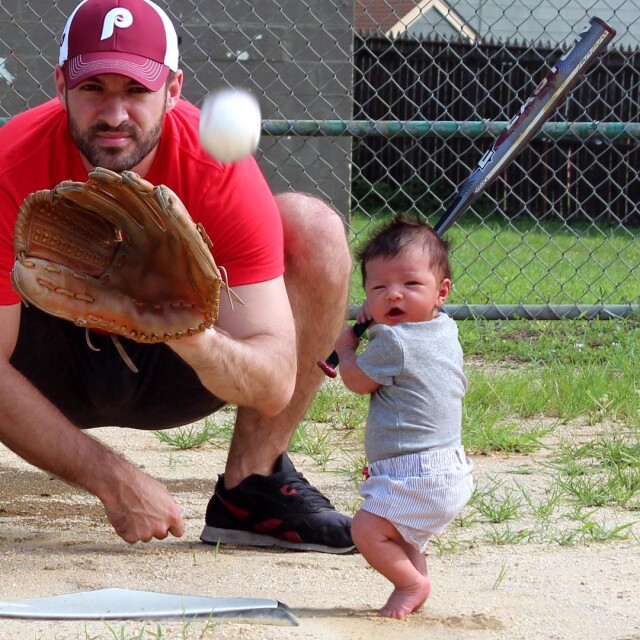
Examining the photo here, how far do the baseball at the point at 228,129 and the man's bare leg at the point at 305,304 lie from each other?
1.19 ft

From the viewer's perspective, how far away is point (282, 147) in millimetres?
8820

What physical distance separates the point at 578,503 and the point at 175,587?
1235 millimetres

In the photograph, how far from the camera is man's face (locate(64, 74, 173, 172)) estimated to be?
269cm

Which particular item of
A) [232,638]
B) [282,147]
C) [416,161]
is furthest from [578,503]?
[416,161]

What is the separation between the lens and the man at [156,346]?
2.67 meters

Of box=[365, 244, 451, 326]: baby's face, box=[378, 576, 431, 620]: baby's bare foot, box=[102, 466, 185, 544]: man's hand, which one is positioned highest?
box=[365, 244, 451, 326]: baby's face

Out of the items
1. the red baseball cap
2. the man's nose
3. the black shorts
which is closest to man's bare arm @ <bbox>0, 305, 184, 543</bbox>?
the black shorts

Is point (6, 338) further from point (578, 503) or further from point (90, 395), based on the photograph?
point (578, 503)

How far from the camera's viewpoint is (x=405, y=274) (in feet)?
8.00

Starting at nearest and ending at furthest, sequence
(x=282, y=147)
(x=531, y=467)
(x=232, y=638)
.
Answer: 1. (x=232, y=638)
2. (x=531, y=467)
3. (x=282, y=147)

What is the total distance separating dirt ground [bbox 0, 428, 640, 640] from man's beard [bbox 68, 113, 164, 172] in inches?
37.6

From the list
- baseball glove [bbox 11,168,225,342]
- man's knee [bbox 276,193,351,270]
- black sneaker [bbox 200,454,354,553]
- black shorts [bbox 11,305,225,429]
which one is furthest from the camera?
man's knee [bbox 276,193,351,270]

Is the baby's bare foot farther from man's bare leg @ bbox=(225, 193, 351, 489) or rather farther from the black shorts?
the black shorts

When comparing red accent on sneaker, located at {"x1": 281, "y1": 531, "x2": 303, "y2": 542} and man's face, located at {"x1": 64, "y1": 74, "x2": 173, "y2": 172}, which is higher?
man's face, located at {"x1": 64, "y1": 74, "x2": 173, "y2": 172}
